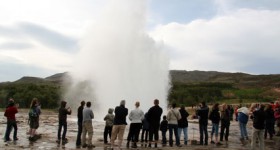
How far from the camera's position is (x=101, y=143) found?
58.7 feet

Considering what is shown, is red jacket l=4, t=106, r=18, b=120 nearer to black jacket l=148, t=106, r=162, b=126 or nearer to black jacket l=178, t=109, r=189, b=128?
black jacket l=148, t=106, r=162, b=126

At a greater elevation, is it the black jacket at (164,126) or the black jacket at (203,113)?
the black jacket at (203,113)

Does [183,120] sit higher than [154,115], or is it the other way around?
[154,115]

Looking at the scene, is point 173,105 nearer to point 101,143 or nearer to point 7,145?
point 101,143

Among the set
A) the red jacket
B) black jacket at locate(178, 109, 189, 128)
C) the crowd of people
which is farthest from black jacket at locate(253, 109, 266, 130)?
the red jacket

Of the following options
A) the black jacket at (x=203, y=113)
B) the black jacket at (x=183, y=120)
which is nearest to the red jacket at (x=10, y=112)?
the black jacket at (x=183, y=120)

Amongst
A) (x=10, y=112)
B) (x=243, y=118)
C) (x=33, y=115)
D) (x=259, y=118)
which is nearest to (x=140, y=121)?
(x=259, y=118)

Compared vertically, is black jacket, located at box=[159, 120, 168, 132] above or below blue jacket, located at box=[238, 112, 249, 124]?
below

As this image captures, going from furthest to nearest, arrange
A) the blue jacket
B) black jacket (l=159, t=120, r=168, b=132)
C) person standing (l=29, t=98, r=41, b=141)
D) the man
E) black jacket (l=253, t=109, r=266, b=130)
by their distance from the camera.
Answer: the blue jacket, person standing (l=29, t=98, r=41, b=141), black jacket (l=159, t=120, r=168, b=132), the man, black jacket (l=253, t=109, r=266, b=130)

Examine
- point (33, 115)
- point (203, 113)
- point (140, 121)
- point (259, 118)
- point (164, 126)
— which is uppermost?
point (203, 113)

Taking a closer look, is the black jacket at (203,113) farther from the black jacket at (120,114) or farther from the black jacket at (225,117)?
the black jacket at (120,114)

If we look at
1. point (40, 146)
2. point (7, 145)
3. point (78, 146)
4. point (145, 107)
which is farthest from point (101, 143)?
point (145, 107)

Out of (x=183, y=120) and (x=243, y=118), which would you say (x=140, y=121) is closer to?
(x=183, y=120)

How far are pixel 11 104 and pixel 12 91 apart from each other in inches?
2683
